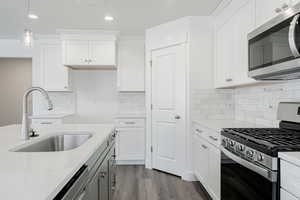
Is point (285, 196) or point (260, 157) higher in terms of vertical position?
point (260, 157)

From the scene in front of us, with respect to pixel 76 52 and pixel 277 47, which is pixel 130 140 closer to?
pixel 76 52

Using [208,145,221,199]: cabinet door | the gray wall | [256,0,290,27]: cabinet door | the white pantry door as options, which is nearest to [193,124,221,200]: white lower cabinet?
[208,145,221,199]: cabinet door

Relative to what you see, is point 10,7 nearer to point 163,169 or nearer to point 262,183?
point 163,169

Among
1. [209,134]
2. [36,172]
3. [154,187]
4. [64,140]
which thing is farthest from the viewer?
[154,187]

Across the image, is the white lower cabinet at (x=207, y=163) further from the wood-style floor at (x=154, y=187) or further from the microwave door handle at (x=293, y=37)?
the microwave door handle at (x=293, y=37)

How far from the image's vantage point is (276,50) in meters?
1.50

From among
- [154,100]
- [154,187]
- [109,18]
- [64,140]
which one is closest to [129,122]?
[154,100]

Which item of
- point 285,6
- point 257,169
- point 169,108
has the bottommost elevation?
point 257,169

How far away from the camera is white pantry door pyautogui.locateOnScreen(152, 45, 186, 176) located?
10.3ft

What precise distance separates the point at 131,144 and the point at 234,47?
2.41 metres

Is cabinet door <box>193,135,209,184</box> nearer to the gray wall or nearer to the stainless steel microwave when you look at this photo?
the stainless steel microwave

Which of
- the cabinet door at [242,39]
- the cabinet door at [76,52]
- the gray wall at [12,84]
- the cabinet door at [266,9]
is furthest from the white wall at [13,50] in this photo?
the cabinet door at [266,9]

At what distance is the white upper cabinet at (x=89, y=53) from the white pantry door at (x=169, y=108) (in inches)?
→ 33.7

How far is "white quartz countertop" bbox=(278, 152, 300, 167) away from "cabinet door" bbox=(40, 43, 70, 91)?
3765 millimetres
